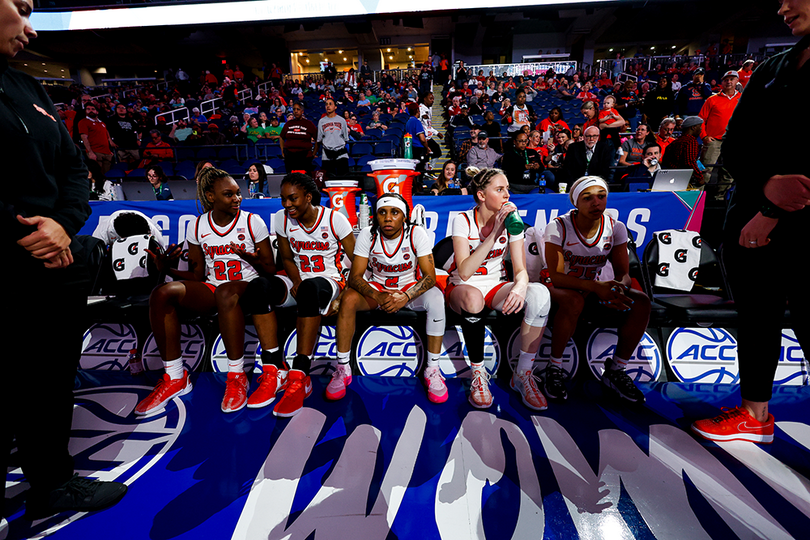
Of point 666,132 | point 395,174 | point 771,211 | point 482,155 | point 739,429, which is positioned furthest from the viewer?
point 666,132

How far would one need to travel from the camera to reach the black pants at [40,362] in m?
1.31

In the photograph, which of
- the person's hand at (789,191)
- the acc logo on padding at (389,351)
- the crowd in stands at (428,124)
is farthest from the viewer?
the crowd in stands at (428,124)

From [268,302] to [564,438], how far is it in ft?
6.82

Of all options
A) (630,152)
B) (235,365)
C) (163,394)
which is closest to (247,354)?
(235,365)

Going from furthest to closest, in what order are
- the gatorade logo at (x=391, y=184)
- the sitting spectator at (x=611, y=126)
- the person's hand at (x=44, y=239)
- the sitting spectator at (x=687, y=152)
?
1. the sitting spectator at (x=611, y=126)
2. the sitting spectator at (x=687, y=152)
3. the gatorade logo at (x=391, y=184)
4. the person's hand at (x=44, y=239)

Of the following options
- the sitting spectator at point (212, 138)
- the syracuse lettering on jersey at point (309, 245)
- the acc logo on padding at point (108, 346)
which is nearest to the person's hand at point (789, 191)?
the syracuse lettering on jersey at point (309, 245)

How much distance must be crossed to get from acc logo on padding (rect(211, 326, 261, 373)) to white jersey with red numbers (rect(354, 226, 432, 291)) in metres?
1.12

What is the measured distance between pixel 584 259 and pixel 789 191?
47.5 inches

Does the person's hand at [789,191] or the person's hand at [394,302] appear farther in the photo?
the person's hand at [394,302]

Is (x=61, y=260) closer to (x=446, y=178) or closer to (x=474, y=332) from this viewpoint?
(x=474, y=332)

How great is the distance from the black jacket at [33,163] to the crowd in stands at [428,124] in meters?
4.69

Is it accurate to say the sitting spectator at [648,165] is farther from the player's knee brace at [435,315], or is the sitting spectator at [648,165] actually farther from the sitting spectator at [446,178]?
the player's knee brace at [435,315]

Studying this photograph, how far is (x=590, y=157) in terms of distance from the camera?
5160 millimetres

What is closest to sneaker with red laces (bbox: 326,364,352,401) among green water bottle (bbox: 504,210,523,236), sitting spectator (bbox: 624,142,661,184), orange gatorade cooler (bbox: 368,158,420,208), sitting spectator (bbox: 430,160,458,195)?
green water bottle (bbox: 504,210,523,236)
